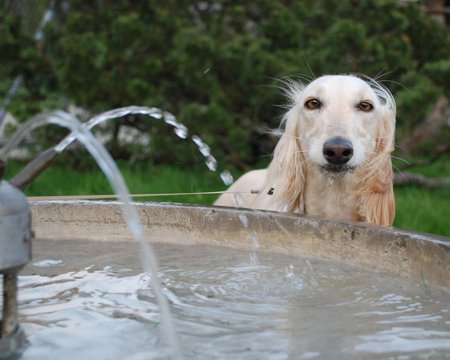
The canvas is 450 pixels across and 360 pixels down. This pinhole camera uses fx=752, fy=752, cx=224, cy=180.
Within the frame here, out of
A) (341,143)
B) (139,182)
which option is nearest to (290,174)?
(341,143)

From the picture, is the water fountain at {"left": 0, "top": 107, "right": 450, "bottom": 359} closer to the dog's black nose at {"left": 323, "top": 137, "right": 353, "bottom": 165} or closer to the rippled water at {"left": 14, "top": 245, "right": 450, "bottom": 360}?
the rippled water at {"left": 14, "top": 245, "right": 450, "bottom": 360}

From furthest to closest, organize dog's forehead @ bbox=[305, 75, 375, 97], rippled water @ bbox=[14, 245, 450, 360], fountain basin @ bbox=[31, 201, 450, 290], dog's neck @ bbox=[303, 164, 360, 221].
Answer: dog's neck @ bbox=[303, 164, 360, 221] → dog's forehead @ bbox=[305, 75, 375, 97] → fountain basin @ bbox=[31, 201, 450, 290] → rippled water @ bbox=[14, 245, 450, 360]

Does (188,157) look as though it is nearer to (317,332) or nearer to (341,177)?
(341,177)

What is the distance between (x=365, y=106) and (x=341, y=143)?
0.31 m

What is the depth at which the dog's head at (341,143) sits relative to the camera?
9.62 feet

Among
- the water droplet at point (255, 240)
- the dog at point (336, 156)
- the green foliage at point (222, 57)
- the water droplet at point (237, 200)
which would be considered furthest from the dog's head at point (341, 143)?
the green foliage at point (222, 57)

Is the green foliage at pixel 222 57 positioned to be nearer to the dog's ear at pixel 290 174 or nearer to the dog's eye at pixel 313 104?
the dog's ear at pixel 290 174

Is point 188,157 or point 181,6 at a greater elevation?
point 181,6

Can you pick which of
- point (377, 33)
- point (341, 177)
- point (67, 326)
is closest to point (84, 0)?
point (377, 33)

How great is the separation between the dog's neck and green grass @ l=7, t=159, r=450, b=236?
1.35 m

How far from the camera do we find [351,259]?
2162 millimetres

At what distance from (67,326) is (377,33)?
4.41m

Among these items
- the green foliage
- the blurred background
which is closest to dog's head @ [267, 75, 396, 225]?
the blurred background

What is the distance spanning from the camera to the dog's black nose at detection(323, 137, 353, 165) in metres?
2.87
